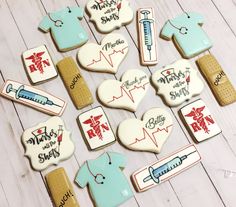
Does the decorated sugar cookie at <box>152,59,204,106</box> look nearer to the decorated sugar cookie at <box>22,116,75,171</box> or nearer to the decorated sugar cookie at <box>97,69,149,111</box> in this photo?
the decorated sugar cookie at <box>97,69,149,111</box>

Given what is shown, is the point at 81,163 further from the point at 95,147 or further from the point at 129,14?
the point at 129,14

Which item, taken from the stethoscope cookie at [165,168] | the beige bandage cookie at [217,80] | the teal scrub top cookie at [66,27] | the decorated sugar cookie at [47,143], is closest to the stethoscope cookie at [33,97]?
the decorated sugar cookie at [47,143]

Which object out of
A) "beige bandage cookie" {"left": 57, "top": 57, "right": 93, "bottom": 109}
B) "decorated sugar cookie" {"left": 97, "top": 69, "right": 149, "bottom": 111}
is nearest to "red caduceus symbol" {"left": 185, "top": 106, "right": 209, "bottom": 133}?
"decorated sugar cookie" {"left": 97, "top": 69, "right": 149, "bottom": 111}

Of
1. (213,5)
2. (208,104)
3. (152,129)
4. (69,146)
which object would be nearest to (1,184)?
(69,146)

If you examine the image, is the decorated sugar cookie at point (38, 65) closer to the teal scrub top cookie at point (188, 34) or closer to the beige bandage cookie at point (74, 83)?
the beige bandage cookie at point (74, 83)

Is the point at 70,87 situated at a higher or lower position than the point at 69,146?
higher

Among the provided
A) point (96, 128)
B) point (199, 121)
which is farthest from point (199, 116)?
point (96, 128)

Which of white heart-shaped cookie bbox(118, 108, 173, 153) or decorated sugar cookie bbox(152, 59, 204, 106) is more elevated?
decorated sugar cookie bbox(152, 59, 204, 106)
